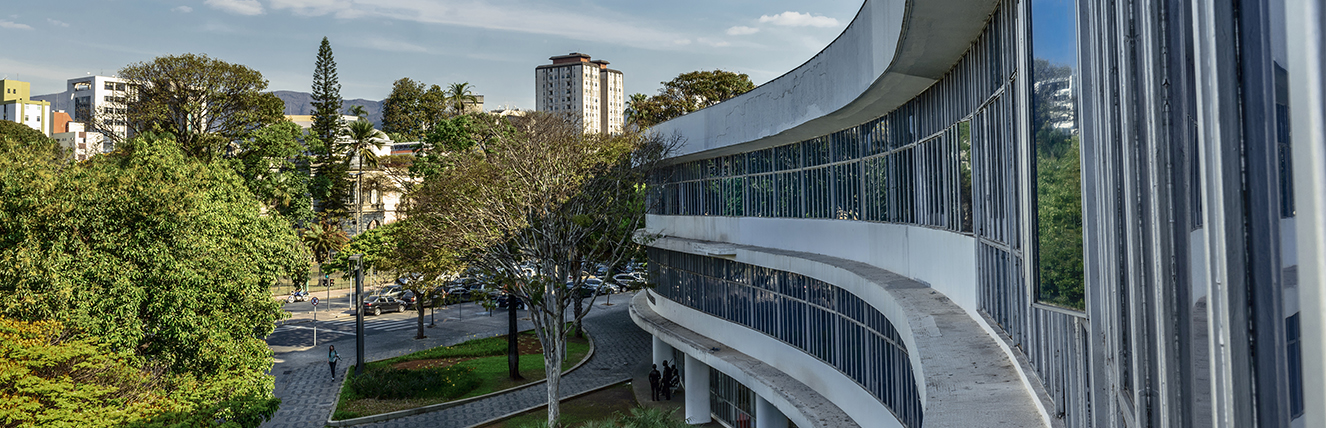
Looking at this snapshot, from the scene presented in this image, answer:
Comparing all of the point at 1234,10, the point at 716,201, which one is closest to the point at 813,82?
the point at 716,201

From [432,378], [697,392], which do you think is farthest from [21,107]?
[697,392]

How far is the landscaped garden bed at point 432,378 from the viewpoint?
86.2 ft

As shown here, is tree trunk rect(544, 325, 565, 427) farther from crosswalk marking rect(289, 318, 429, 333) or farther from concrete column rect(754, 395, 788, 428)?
crosswalk marking rect(289, 318, 429, 333)

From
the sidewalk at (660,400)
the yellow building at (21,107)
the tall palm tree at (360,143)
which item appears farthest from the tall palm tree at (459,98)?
the yellow building at (21,107)

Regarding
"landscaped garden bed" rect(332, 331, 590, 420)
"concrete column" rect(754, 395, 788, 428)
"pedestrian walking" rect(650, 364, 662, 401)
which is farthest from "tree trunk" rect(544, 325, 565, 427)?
"concrete column" rect(754, 395, 788, 428)

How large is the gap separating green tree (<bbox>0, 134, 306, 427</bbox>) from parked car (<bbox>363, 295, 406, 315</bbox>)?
84.6ft

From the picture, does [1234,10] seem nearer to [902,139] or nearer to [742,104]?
[902,139]

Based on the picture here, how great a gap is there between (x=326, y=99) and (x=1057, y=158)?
204 ft

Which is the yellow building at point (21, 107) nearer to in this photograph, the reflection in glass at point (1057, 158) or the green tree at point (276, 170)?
the green tree at point (276, 170)

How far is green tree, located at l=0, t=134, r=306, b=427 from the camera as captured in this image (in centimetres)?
1705

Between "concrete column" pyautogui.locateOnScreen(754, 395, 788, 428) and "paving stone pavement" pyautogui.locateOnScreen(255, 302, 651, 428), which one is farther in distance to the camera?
"paving stone pavement" pyautogui.locateOnScreen(255, 302, 651, 428)

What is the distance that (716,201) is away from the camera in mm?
25344

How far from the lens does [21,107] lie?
12800cm

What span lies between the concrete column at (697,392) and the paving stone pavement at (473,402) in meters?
4.47
